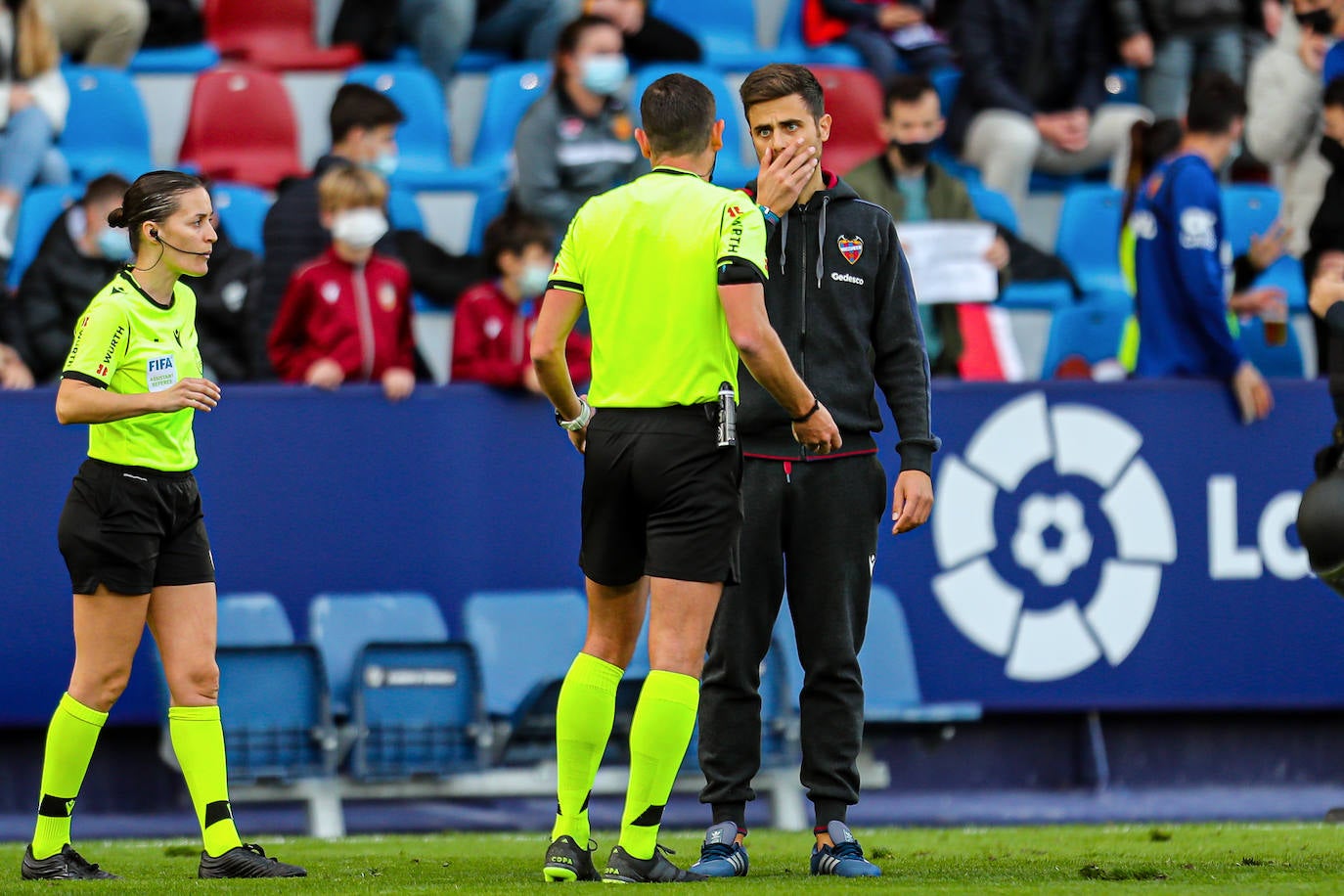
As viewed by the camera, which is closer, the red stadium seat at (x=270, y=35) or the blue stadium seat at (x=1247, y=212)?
the blue stadium seat at (x=1247, y=212)

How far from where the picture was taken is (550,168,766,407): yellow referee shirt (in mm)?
4809

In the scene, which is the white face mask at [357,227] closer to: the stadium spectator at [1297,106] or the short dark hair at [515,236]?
the short dark hair at [515,236]

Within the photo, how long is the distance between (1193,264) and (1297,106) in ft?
10.1

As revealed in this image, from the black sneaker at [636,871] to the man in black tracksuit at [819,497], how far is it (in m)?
0.39

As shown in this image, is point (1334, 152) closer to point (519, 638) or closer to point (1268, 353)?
point (1268, 353)

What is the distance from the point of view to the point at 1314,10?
10.7m

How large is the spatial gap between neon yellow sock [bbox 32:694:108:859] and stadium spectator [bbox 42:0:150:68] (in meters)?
6.21

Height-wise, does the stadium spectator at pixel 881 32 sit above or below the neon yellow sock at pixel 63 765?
above

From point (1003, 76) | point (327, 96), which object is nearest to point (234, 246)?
point (327, 96)

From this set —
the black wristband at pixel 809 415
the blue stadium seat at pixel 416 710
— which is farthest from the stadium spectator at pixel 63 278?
the black wristband at pixel 809 415

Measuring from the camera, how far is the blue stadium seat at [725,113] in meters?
10.4

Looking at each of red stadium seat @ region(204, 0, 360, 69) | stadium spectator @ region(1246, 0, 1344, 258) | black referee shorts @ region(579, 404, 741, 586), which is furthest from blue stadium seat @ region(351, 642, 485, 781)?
stadium spectator @ region(1246, 0, 1344, 258)

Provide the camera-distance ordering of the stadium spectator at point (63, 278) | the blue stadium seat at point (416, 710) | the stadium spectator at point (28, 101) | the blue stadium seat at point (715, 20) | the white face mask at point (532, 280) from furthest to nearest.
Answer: the blue stadium seat at point (715, 20), the stadium spectator at point (28, 101), the white face mask at point (532, 280), the stadium spectator at point (63, 278), the blue stadium seat at point (416, 710)

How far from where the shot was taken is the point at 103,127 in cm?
1042
